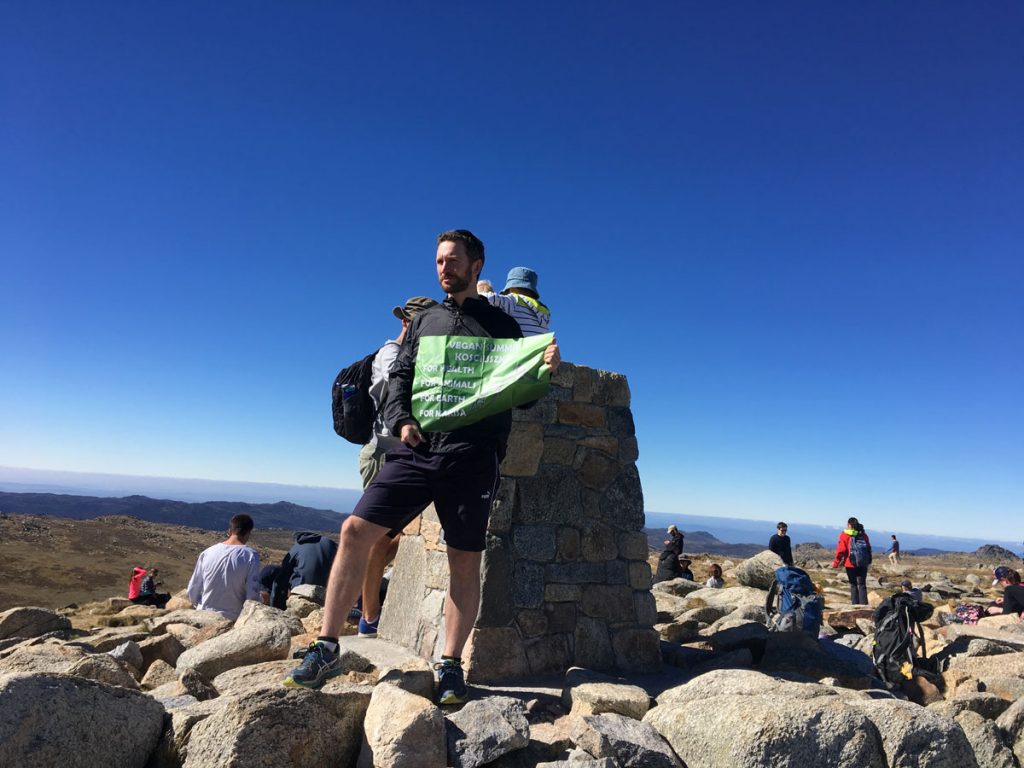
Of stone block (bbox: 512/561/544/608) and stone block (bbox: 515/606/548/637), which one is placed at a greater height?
stone block (bbox: 512/561/544/608)

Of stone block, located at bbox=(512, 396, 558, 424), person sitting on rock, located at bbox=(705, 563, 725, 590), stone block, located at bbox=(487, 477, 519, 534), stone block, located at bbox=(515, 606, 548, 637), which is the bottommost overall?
person sitting on rock, located at bbox=(705, 563, 725, 590)

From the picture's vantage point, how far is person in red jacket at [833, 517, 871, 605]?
46.3ft

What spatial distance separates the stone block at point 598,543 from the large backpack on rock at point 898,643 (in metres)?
3.03

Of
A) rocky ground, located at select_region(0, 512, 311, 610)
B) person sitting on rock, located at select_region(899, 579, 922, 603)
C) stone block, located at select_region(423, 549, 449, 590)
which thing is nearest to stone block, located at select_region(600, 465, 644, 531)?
stone block, located at select_region(423, 549, 449, 590)

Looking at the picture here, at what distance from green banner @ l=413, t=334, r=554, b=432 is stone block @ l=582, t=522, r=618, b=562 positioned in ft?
6.77

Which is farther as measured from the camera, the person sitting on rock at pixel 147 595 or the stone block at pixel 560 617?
the person sitting on rock at pixel 147 595

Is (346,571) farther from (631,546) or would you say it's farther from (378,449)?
(631,546)

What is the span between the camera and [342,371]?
14.0ft

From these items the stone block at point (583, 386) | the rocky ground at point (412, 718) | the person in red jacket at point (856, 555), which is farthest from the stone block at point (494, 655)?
the person in red jacket at point (856, 555)

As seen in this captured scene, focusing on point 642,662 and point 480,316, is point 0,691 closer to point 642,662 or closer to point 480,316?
point 480,316

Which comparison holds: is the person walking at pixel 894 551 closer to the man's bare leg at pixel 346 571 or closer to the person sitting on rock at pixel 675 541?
the person sitting on rock at pixel 675 541

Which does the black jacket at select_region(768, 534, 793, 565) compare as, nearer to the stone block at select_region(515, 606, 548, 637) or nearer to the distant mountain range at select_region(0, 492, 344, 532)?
the stone block at select_region(515, 606, 548, 637)

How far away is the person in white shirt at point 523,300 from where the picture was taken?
5.12 meters

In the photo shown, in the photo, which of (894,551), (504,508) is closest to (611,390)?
(504,508)
